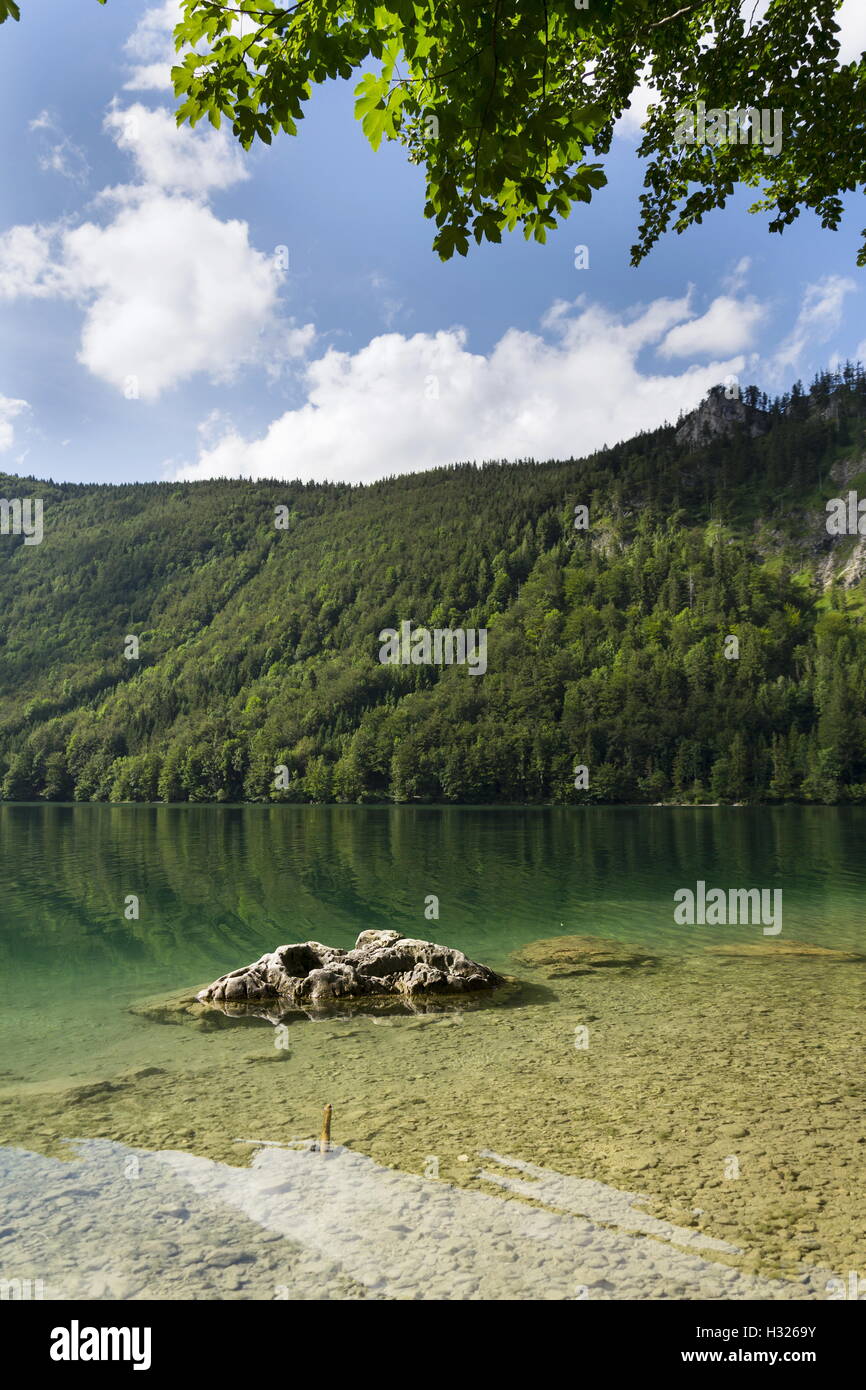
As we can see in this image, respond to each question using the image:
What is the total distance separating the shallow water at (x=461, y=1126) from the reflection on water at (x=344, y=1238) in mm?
32

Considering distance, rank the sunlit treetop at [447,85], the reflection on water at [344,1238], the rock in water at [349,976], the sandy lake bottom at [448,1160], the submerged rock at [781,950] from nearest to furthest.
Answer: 1. the sunlit treetop at [447,85]
2. the reflection on water at [344,1238]
3. the sandy lake bottom at [448,1160]
4. the rock in water at [349,976]
5. the submerged rock at [781,950]

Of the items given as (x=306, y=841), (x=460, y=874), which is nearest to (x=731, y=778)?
(x=306, y=841)

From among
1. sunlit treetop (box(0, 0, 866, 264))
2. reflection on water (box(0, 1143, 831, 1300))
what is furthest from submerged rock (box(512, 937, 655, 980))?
sunlit treetop (box(0, 0, 866, 264))

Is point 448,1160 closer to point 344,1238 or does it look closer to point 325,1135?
point 325,1135

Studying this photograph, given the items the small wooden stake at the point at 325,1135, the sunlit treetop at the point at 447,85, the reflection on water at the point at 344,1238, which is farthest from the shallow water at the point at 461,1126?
A: the sunlit treetop at the point at 447,85

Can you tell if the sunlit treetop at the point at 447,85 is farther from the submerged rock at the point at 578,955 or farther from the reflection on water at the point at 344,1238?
the submerged rock at the point at 578,955

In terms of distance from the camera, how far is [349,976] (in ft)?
66.8

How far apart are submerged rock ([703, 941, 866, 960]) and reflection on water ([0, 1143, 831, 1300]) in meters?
18.9

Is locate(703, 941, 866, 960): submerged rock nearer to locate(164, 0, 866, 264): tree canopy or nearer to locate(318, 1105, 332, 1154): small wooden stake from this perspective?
locate(318, 1105, 332, 1154): small wooden stake

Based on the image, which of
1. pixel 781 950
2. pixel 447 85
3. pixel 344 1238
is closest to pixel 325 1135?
pixel 344 1238

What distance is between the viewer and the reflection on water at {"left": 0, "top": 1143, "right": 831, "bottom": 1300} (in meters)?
6.88

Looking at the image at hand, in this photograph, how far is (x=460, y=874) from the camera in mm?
52406

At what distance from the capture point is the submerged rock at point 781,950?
2509 cm
